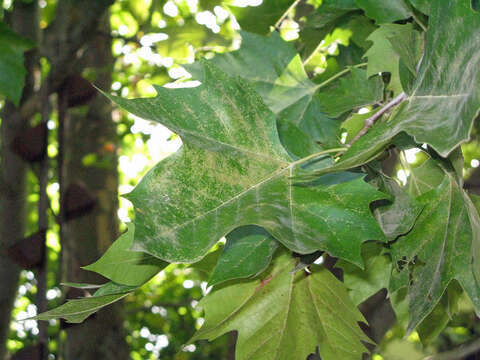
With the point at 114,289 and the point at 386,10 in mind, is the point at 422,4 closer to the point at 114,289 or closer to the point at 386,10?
the point at 386,10

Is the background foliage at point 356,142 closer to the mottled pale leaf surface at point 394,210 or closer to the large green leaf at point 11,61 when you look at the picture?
the mottled pale leaf surface at point 394,210

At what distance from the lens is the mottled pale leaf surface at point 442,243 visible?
54cm

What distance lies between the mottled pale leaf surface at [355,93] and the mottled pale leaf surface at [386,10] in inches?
2.8

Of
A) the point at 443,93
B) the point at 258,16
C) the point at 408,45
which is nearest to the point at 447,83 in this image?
the point at 443,93

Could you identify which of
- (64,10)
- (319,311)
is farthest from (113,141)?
(319,311)

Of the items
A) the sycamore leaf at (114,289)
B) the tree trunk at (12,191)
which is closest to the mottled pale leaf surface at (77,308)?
the sycamore leaf at (114,289)

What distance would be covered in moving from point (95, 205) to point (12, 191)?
286 mm

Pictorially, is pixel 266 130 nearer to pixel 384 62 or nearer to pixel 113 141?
pixel 384 62

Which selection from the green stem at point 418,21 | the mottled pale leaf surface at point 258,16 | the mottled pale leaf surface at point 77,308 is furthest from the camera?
the mottled pale leaf surface at point 258,16

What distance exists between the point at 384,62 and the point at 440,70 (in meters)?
0.21

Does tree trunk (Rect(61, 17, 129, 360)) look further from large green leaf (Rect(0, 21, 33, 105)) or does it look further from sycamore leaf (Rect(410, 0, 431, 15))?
sycamore leaf (Rect(410, 0, 431, 15))

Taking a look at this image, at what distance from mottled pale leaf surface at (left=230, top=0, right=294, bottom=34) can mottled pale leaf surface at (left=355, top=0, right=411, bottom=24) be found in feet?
0.96

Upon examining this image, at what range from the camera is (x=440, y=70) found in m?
0.45

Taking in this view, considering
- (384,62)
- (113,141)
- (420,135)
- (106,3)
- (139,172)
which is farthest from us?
(139,172)
